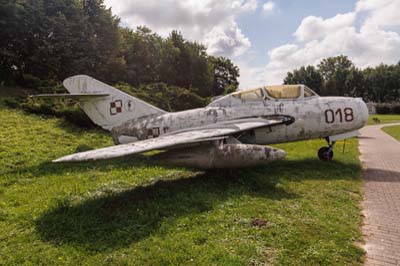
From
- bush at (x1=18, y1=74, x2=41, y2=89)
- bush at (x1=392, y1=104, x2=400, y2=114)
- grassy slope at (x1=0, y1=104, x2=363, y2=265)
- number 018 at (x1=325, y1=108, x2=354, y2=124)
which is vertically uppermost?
bush at (x1=18, y1=74, x2=41, y2=89)

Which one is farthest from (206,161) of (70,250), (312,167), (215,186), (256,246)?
(312,167)

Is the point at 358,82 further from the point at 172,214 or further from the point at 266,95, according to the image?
the point at 172,214

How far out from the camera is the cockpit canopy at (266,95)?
9.22m

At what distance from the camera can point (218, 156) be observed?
22.6ft

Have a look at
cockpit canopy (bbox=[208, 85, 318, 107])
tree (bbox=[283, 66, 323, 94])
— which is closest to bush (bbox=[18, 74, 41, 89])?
cockpit canopy (bbox=[208, 85, 318, 107])

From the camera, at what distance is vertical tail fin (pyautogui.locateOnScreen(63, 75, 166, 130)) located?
9.64 metres

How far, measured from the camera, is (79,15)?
2614cm

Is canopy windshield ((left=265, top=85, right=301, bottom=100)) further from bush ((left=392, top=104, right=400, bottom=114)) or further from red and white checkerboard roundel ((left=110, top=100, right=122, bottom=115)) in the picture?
bush ((left=392, top=104, right=400, bottom=114))

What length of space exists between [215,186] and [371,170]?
572 centimetres

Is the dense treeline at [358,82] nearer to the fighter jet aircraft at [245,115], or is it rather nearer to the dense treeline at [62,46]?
the dense treeline at [62,46]

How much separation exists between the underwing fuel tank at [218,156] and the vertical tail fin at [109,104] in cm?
304

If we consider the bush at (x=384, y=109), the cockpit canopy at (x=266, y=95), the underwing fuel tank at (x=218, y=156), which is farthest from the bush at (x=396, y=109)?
the underwing fuel tank at (x=218, y=156)

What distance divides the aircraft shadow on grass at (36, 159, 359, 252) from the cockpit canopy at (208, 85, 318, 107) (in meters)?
2.41

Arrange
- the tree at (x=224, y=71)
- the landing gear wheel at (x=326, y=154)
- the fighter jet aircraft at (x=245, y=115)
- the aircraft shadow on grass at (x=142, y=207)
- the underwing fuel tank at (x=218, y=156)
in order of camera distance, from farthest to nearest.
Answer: the tree at (x=224, y=71), the landing gear wheel at (x=326, y=154), the fighter jet aircraft at (x=245, y=115), the underwing fuel tank at (x=218, y=156), the aircraft shadow on grass at (x=142, y=207)
